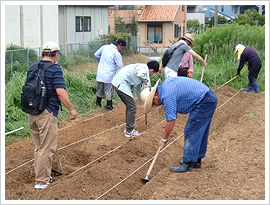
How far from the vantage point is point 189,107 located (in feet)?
20.4

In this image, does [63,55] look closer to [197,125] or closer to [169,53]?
[169,53]

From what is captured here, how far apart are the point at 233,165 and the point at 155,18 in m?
31.6

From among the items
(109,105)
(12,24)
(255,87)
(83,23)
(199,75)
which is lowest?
(109,105)

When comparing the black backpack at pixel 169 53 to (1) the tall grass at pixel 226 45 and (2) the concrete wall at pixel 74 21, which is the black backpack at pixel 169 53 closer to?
(1) the tall grass at pixel 226 45

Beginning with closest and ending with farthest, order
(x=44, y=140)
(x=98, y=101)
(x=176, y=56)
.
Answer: (x=44, y=140) → (x=176, y=56) → (x=98, y=101)

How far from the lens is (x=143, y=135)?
27.8ft

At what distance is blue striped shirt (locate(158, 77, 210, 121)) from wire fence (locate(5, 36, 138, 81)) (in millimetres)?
7206

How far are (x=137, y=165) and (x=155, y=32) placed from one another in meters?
31.9

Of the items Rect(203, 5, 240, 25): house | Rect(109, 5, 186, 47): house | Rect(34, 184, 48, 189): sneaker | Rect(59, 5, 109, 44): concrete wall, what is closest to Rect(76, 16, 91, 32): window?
Rect(59, 5, 109, 44): concrete wall

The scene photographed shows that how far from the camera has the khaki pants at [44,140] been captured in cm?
589

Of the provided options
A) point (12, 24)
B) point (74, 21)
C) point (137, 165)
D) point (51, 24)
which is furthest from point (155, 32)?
point (137, 165)

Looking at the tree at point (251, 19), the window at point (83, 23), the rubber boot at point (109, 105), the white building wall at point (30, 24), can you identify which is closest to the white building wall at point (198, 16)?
the tree at point (251, 19)

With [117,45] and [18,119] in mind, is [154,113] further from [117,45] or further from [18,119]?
[18,119]

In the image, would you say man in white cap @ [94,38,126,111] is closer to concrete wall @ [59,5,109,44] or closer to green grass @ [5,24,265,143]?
green grass @ [5,24,265,143]
